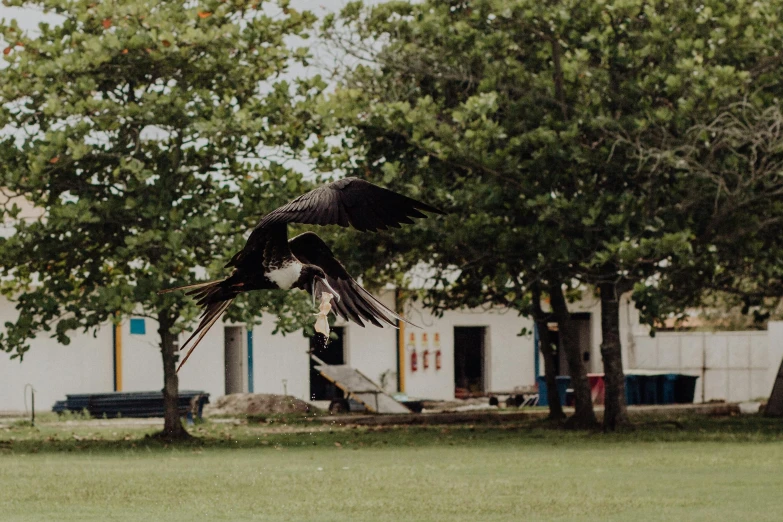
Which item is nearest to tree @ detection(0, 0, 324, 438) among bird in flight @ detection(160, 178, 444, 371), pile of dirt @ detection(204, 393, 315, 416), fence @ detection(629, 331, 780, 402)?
pile of dirt @ detection(204, 393, 315, 416)

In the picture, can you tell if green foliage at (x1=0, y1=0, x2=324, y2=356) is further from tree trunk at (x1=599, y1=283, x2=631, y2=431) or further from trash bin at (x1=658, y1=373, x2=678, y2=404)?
trash bin at (x1=658, y1=373, x2=678, y2=404)

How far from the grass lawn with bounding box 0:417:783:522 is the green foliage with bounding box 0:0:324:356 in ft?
7.57

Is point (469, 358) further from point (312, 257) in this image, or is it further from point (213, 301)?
point (213, 301)

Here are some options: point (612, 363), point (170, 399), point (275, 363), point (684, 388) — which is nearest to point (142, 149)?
point (170, 399)

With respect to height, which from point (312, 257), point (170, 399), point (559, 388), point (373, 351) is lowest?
point (559, 388)

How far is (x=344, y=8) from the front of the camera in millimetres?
24078

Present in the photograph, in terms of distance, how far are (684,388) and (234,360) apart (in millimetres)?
11655

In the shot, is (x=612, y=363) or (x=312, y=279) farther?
(x=612, y=363)

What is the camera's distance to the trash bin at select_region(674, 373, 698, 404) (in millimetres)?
35094

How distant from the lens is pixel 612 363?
961 inches

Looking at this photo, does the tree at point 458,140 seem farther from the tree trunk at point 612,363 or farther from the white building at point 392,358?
the white building at point 392,358

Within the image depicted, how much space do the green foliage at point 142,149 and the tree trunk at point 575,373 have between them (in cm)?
599

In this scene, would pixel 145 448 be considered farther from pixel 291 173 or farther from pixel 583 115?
pixel 583 115

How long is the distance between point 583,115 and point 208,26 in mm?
6081
